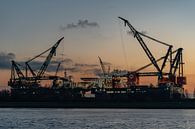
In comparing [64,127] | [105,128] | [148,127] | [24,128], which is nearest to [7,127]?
[24,128]

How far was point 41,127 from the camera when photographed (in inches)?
4321

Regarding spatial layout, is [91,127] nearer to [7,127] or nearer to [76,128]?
[76,128]

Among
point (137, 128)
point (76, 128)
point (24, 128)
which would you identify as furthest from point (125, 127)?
point (24, 128)

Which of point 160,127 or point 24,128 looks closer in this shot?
point 24,128

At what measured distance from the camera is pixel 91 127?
113 meters

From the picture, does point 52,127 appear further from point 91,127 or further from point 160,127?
point 160,127

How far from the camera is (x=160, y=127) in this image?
378ft

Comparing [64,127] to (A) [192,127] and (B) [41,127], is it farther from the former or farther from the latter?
(A) [192,127]

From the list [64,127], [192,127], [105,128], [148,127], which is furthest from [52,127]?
[192,127]

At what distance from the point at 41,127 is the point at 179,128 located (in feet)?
92.3

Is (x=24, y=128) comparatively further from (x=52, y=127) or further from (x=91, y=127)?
(x=91, y=127)

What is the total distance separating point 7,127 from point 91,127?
17.1m

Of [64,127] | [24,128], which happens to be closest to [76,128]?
[64,127]

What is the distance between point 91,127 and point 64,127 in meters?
5.55
